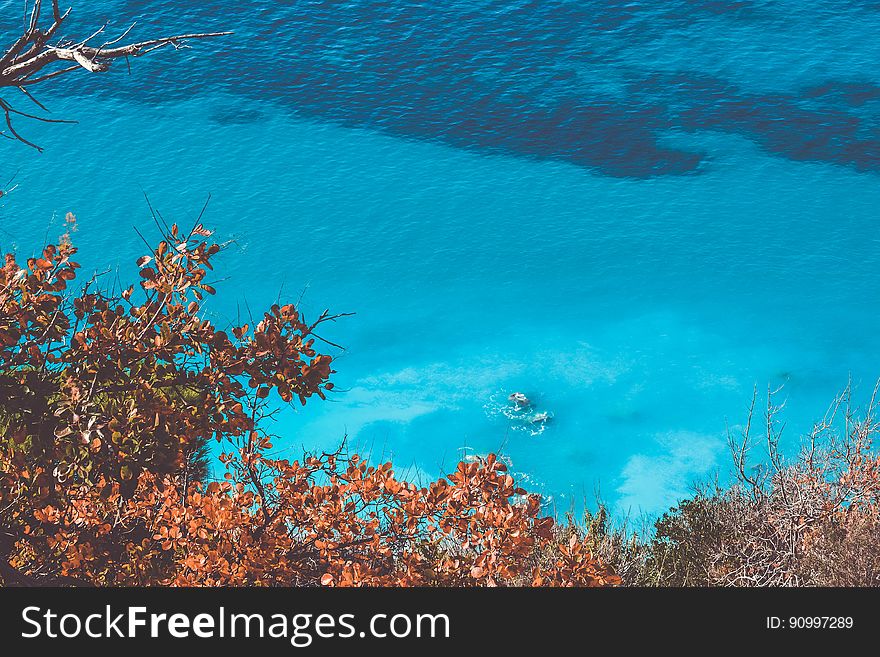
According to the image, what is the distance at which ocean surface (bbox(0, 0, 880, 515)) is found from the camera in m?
17.4

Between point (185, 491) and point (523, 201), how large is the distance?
16891mm

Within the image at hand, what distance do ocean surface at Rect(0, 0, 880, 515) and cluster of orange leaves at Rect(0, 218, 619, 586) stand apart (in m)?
11.0

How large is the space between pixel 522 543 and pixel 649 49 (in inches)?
956

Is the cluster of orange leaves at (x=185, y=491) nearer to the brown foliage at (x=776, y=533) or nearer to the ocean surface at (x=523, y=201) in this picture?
the brown foliage at (x=776, y=533)

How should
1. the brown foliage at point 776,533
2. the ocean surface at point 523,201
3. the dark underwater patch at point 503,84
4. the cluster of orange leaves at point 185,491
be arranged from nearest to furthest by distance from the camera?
the cluster of orange leaves at point 185,491, the brown foliage at point 776,533, the ocean surface at point 523,201, the dark underwater patch at point 503,84

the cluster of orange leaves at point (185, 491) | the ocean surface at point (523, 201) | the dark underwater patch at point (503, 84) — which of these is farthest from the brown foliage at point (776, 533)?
the dark underwater patch at point (503, 84)

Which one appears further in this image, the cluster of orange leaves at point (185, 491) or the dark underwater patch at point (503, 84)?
the dark underwater patch at point (503, 84)

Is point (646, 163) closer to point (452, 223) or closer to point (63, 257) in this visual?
point (452, 223)

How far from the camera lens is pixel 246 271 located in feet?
66.9

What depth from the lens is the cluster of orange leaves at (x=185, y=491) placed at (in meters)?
4.62

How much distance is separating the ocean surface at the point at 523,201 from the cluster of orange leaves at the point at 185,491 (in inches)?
434

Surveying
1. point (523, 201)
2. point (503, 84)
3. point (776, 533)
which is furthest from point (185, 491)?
point (503, 84)

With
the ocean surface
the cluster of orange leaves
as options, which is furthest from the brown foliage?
the ocean surface

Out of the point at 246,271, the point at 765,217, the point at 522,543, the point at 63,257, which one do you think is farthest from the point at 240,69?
the point at 522,543
